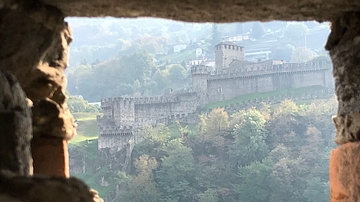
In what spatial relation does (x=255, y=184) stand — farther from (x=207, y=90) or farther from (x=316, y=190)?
(x=207, y=90)

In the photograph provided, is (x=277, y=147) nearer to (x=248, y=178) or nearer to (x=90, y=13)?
(x=248, y=178)

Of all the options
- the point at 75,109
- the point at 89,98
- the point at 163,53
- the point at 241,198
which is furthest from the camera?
the point at 163,53

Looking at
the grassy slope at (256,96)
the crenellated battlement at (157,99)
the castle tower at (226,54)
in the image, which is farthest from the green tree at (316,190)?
the castle tower at (226,54)

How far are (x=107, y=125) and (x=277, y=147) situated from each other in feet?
24.1

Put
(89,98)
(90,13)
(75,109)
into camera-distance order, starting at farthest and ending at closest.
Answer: (89,98), (75,109), (90,13)

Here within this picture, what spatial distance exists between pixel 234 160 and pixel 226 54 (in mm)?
9019

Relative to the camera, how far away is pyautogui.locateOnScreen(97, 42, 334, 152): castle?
20.2m

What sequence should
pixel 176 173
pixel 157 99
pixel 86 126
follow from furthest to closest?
pixel 86 126 < pixel 157 99 < pixel 176 173

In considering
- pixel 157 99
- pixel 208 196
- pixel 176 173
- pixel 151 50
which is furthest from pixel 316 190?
→ pixel 151 50

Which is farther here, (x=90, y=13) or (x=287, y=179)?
(x=287, y=179)

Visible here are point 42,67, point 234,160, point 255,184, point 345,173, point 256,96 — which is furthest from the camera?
point 256,96

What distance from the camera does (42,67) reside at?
97 cm

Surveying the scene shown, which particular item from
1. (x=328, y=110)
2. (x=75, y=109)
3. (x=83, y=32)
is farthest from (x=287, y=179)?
(x=83, y=32)

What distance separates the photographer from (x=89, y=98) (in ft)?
97.6
